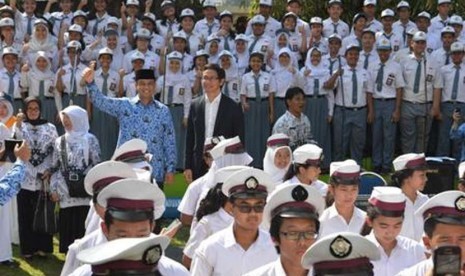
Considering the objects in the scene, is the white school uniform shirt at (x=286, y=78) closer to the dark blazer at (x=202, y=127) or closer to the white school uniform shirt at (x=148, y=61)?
the white school uniform shirt at (x=148, y=61)

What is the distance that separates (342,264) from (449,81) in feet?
41.1

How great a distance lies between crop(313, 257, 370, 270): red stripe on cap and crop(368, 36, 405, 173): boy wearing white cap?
12327 mm

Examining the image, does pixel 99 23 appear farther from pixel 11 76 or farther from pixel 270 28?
pixel 270 28

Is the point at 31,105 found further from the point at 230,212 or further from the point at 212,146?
the point at 230,212

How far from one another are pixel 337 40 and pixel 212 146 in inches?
284

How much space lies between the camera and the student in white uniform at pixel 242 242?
19.8 feet

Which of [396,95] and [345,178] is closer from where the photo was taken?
[345,178]

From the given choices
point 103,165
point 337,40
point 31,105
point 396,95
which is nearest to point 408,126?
point 396,95

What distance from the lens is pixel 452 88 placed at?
16.0 metres

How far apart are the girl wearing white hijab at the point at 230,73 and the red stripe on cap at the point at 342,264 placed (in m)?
11.7

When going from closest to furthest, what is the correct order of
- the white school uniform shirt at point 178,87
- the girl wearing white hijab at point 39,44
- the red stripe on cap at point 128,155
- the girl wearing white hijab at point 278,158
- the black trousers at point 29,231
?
the red stripe on cap at point 128,155 < the girl wearing white hijab at point 278,158 < the black trousers at point 29,231 < the girl wearing white hijab at point 39,44 < the white school uniform shirt at point 178,87

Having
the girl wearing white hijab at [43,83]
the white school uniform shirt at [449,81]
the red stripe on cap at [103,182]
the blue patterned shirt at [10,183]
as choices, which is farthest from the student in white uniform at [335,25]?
the red stripe on cap at [103,182]

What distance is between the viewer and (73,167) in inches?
419

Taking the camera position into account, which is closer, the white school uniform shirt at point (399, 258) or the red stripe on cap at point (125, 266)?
the red stripe on cap at point (125, 266)
